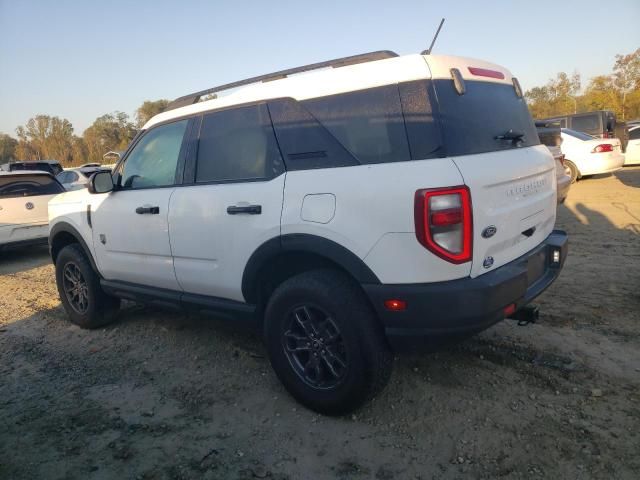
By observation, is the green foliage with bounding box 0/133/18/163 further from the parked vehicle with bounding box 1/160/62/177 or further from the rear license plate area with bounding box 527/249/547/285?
the rear license plate area with bounding box 527/249/547/285

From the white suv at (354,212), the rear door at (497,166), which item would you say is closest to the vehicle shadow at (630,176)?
the rear door at (497,166)

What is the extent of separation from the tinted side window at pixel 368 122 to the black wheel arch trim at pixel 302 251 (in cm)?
52

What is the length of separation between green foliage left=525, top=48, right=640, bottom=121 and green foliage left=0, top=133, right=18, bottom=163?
59.4 m

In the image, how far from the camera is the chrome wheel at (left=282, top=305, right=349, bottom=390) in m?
2.82

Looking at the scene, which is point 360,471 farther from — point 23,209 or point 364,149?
point 23,209

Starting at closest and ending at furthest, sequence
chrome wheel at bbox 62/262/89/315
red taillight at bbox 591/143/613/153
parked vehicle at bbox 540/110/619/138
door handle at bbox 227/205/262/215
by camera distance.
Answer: door handle at bbox 227/205/262/215 → chrome wheel at bbox 62/262/89/315 → red taillight at bbox 591/143/613/153 → parked vehicle at bbox 540/110/619/138

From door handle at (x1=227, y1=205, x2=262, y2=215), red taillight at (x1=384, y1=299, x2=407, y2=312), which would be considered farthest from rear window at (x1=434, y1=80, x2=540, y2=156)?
door handle at (x1=227, y1=205, x2=262, y2=215)

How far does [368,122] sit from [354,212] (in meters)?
0.54

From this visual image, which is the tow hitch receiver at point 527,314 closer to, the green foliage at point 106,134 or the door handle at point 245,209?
the door handle at point 245,209

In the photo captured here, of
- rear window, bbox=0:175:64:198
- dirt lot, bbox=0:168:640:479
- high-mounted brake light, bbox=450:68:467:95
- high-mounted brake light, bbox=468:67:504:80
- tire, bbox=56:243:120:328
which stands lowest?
dirt lot, bbox=0:168:640:479

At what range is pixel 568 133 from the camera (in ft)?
40.4

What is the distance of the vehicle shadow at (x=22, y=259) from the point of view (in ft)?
26.7

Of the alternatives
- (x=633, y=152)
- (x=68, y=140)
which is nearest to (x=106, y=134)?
(x=68, y=140)

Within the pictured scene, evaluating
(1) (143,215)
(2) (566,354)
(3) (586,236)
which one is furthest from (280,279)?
(3) (586,236)
